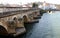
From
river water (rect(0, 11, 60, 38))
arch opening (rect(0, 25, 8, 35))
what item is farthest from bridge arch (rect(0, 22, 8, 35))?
river water (rect(0, 11, 60, 38))

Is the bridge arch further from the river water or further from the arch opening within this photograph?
the river water

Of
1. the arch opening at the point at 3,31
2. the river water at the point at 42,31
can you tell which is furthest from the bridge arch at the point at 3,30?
the river water at the point at 42,31

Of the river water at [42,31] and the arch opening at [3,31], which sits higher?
the arch opening at [3,31]

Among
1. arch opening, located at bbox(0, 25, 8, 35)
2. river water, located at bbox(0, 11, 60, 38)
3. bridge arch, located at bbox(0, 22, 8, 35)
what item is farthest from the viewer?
river water, located at bbox(0, 11, 60, 38)

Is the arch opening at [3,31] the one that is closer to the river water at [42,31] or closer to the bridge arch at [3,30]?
the bridge arch at [3,30]

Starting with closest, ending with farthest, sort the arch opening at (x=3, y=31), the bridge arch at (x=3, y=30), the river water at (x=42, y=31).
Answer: the bridge arch at (x=3, y=30)
the arch opening at (x=3, y=31)
the river water at (x=42, y=31)

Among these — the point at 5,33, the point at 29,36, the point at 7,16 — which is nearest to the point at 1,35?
the point at 5,33

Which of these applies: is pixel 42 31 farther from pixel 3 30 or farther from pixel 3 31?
pixel 3 30

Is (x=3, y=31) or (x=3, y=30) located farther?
(x=3, y=31)

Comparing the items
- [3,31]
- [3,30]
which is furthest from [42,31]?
[3,30]

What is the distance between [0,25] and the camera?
2031cm

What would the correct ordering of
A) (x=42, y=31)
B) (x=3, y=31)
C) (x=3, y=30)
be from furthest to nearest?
(x=42, y=31)
(x=3, y=31)
(x=3, y=30)

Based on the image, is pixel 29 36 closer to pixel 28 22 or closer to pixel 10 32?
pixel 10 32

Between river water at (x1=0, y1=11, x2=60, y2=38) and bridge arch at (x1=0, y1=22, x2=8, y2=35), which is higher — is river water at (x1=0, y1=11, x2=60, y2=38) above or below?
below
